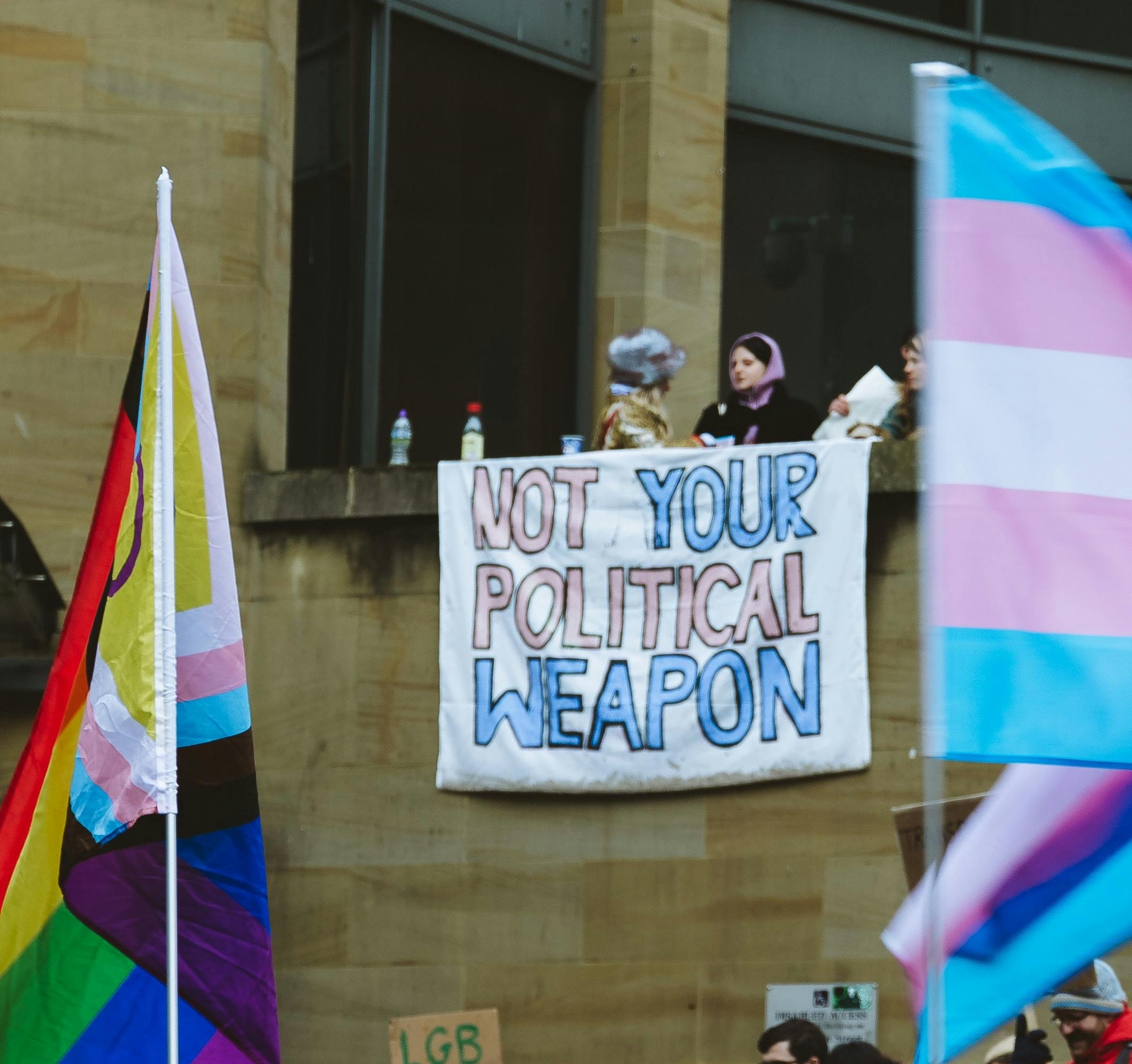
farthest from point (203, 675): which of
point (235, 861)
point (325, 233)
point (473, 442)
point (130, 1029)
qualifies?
point (325, 233)

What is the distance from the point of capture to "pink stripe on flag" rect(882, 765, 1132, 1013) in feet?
17.3

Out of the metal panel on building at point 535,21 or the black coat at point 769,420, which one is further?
the metal panel on building at point 535,21

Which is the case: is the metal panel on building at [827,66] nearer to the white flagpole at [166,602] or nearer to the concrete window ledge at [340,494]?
the concrete window ledge at [340,494]

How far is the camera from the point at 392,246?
43.6 feet

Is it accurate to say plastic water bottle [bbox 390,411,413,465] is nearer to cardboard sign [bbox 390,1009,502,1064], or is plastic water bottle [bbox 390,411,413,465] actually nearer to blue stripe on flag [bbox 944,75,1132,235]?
cardboard sign [bbox 390,1009,502,1064]

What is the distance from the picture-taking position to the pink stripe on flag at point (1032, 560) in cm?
502

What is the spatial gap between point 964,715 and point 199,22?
748 centimetres

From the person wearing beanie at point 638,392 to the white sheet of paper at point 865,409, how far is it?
65 centimetres

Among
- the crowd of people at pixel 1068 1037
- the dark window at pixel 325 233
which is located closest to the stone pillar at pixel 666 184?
the dark window at pixel 325 233

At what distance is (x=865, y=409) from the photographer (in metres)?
10.8

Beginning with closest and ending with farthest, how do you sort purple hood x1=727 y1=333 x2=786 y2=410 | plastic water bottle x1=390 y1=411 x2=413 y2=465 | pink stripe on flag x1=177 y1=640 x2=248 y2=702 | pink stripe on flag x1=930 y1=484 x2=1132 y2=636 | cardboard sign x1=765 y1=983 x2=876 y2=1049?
1. pink stripe on flag x1=930 y1=484 x2=1132 y2=636
2. pink stripe on flag x1=177 y1=640 x2=248 y2=702
3. cardboard sign x1=765 y1=983 x2=876 y2=1049
4. purple hood x1=727 y1=333 x2=786 y2=410
5. plastic water bottle x1=390 y1=411 x2=413 y2=465

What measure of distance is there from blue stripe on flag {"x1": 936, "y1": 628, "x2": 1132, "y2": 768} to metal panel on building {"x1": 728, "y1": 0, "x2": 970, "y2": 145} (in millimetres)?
10119

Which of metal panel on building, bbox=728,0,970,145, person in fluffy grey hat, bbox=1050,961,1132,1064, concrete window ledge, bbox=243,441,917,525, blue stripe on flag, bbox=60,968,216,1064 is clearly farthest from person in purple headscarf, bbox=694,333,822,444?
blue stripe on flag, bbox=60,968,216,1064

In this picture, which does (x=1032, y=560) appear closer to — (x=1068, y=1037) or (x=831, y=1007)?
(x=1068, y=1037)
